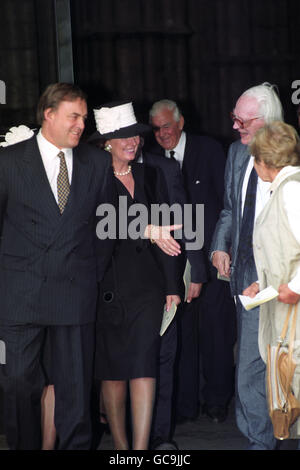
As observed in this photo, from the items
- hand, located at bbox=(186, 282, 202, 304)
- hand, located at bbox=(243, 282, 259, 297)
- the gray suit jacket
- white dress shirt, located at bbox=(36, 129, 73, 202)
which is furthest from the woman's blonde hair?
hand, located at bbox=(186, 282, 202, 304)

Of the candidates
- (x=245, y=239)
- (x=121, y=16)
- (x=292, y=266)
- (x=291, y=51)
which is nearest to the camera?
(x=292, y=266)

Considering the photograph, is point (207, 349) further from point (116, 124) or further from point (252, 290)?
point (116, 124)

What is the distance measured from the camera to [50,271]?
407 cm

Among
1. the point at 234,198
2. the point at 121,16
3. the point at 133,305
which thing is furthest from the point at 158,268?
the point at 121,16

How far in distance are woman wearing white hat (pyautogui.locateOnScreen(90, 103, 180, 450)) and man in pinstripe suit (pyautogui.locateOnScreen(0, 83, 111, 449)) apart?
0.28 m

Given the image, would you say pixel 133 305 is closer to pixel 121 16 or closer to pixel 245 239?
pixel 245 239

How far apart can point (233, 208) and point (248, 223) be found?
20 cm

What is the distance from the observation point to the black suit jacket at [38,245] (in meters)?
4.04

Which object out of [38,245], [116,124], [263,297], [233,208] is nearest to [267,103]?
[233,208]

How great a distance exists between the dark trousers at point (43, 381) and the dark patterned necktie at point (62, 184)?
55cm

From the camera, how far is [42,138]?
13.6 feet

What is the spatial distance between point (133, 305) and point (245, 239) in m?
0.62

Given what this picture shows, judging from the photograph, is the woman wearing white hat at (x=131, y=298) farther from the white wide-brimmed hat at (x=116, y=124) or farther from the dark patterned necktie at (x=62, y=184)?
the dark patterned necktie at (x=62, y=184)

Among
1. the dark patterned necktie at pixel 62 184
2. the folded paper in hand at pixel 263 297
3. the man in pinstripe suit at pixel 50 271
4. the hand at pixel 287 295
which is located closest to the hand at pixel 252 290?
the folded paper in hand at pixel 263 297
